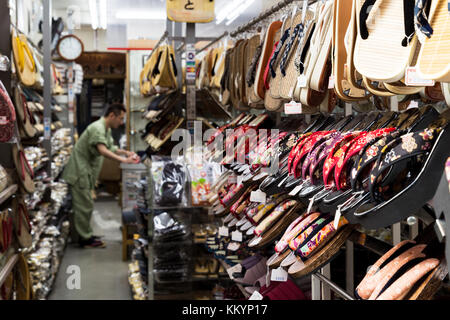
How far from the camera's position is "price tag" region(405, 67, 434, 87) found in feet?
3.53

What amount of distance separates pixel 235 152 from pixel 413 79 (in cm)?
167

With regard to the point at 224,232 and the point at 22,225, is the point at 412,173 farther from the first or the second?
the point at 22,225

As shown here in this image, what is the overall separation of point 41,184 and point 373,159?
3.76 m

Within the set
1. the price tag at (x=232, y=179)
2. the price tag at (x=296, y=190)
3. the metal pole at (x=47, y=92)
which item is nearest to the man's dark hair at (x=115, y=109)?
the metal pole at (x=47, y=92)

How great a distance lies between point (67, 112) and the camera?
6246mm

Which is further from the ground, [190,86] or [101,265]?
[190,86]

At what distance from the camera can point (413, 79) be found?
110 centimetres

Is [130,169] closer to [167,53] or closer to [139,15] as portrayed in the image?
[167,53]

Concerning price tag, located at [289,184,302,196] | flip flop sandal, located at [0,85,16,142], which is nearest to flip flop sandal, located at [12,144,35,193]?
flip flop sandal, located at [0,85,16,142]

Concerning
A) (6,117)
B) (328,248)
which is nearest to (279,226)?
(328,248)

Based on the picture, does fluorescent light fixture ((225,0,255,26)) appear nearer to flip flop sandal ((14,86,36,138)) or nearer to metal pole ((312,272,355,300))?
flip flop sandal ((14,86,36,138))

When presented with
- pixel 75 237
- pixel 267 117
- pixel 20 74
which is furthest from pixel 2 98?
pixel 75 237

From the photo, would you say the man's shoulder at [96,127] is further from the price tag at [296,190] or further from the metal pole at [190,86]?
the price tag at [296,190]

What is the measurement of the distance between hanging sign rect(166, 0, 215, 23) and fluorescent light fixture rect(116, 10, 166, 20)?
56 mm
